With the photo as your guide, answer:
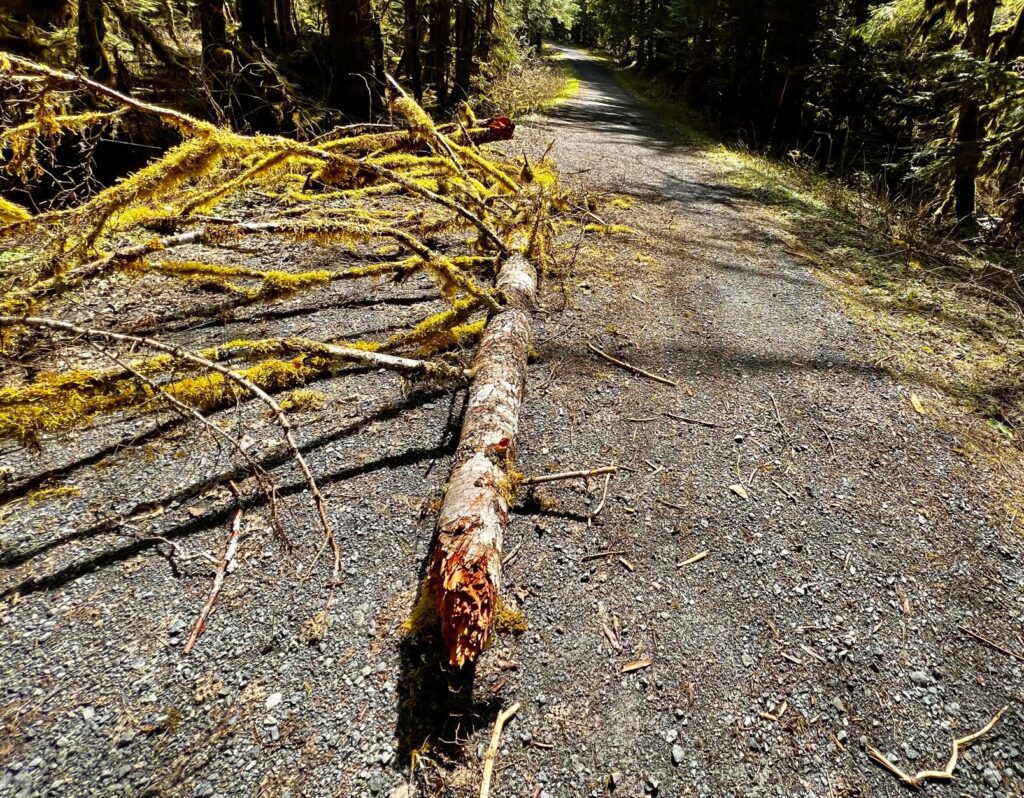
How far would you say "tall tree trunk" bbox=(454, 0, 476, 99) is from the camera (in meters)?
10.9

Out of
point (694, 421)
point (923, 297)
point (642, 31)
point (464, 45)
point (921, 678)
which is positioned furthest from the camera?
point (642, 31)

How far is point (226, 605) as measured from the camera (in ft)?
6.94

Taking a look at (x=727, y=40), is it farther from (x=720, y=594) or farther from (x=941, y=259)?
(x=720, y=594)

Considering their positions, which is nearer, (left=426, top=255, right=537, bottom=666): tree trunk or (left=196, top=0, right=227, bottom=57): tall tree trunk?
(left=426, top=255, right=537, bottom=666): tree trunk

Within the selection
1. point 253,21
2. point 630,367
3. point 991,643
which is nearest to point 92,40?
point 253,21

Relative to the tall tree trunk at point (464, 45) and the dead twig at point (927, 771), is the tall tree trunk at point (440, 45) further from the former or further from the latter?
the dead twig at point (927, 771)

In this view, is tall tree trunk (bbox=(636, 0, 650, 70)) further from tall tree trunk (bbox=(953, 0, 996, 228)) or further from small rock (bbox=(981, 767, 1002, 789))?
small rock (bbox=(981, 767, 1002, 789))

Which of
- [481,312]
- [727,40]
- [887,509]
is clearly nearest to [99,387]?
[481,312]

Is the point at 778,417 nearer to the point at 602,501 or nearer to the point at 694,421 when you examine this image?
the point at 694,421

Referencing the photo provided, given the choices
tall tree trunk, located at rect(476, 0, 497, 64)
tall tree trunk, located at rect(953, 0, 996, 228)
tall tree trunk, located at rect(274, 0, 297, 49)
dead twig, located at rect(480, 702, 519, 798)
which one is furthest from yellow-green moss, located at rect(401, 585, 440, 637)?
tall tree trunk, located at rect(476, 0, 497, 64)

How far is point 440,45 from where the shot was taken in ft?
35.2

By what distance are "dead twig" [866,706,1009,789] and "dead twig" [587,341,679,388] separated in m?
2.39

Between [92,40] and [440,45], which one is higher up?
[440,45]

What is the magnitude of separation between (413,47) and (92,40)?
5.47 meters
